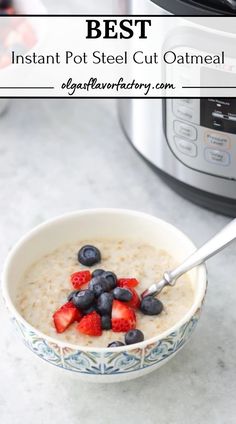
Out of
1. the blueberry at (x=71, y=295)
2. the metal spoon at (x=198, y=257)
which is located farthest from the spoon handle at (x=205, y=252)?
the blueberry at (x=71, y=295)

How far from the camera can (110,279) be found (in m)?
0.97

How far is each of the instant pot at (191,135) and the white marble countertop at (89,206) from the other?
0.06m

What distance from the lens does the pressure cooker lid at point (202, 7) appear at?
3.21 feet

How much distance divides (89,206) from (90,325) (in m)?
0.33

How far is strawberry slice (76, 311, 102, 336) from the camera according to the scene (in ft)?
3.04

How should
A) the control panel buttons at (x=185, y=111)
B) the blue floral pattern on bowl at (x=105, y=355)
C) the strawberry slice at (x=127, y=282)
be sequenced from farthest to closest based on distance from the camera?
the control panel buttons at (x=185, y=111) → the strawberry slice at (x=127, y=282) → the blue floral pattern on bowl at (x=105, y=355)

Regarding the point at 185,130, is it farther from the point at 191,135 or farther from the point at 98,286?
the point at 98,286

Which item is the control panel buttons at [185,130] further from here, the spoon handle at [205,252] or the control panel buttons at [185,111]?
the spoon handle at [205,252]

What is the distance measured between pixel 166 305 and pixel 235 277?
162 mm

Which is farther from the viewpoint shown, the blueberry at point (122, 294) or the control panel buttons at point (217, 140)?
the control panel buttons at point (217, 140)

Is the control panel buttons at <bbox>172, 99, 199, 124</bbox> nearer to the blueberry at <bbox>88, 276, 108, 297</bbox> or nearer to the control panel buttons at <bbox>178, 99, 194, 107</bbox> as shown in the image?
the control panel buttons at <bbox>178, 99, 194, 107</bbox>

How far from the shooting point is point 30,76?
1321 mm

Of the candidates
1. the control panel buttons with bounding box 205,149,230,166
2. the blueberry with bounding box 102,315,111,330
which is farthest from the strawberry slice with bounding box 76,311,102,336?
the control panel buttons with bounding box 205,149,230,166

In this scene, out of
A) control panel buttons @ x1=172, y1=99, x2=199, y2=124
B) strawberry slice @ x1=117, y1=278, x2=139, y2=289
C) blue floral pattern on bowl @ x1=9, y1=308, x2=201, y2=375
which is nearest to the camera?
blue floral pattern on bowl @ x1=9, y1=308, x2=201, y2=375
